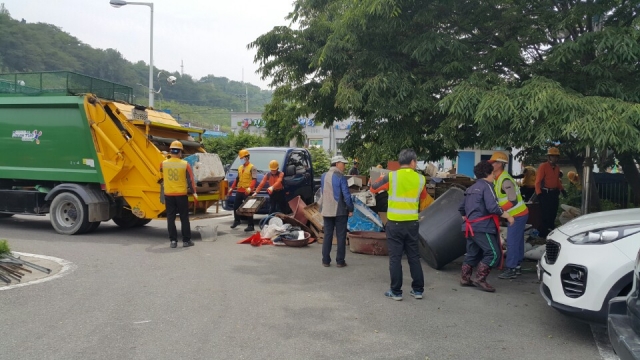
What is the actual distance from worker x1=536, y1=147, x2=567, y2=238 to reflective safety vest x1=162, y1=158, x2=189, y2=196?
6.16 metres

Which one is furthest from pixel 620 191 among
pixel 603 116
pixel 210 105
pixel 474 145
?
pixel 210 105

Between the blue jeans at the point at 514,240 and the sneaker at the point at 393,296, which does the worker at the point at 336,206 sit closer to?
the sneaker at the point at 393,296

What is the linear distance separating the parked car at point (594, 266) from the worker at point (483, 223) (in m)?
1.41

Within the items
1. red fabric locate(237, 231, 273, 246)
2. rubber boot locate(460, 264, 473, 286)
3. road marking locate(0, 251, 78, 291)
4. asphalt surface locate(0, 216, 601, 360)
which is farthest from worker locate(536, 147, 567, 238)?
road marking locate(0, 251, 78, 291)

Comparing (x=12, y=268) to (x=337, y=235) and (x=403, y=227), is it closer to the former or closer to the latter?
(x=337, y=235)

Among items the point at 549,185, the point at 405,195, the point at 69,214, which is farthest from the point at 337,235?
the point at 69,214

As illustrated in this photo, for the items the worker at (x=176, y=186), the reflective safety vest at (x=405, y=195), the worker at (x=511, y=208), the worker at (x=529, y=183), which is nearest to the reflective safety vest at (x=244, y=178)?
the worker at (x=176, y=186)

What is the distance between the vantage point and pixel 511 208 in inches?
267

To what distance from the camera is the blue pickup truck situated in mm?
11586

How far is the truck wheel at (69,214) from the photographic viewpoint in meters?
9.44

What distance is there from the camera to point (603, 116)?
5738mm

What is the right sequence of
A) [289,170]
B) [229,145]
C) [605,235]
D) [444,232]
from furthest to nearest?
1. [229,145]
2. [289,170]
3. [444,232]
4. [605,235]

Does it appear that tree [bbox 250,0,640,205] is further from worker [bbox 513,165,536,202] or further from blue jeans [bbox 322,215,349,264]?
worker [bbox 513,165,536,202]

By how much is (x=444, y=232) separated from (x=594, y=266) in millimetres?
3026
